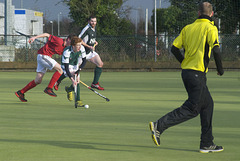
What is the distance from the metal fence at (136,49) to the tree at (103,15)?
552 cm

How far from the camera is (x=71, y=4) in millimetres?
31938

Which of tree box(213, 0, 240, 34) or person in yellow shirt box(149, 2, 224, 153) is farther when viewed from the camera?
tree box(213, 0, 240, 34)

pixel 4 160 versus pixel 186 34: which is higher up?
pixel 186 34

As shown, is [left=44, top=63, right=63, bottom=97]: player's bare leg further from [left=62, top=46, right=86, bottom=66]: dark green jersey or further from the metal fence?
the metal fence

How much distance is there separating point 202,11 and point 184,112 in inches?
47.7

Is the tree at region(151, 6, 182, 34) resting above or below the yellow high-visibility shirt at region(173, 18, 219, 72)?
above

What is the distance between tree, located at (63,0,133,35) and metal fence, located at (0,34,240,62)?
5.52 m

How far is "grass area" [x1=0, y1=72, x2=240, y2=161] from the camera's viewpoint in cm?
635

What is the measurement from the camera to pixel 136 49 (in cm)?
2662

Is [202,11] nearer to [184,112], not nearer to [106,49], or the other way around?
[184,112]

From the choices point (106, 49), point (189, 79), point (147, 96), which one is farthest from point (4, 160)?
point (106, 49)

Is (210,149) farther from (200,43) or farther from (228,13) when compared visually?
(228,13)

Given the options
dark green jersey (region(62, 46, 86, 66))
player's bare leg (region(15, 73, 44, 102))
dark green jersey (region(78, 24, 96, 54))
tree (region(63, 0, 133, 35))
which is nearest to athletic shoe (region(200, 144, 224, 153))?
dark green jersey (region(62, 46, 86, 66))

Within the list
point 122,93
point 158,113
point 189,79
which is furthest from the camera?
point 122,93
